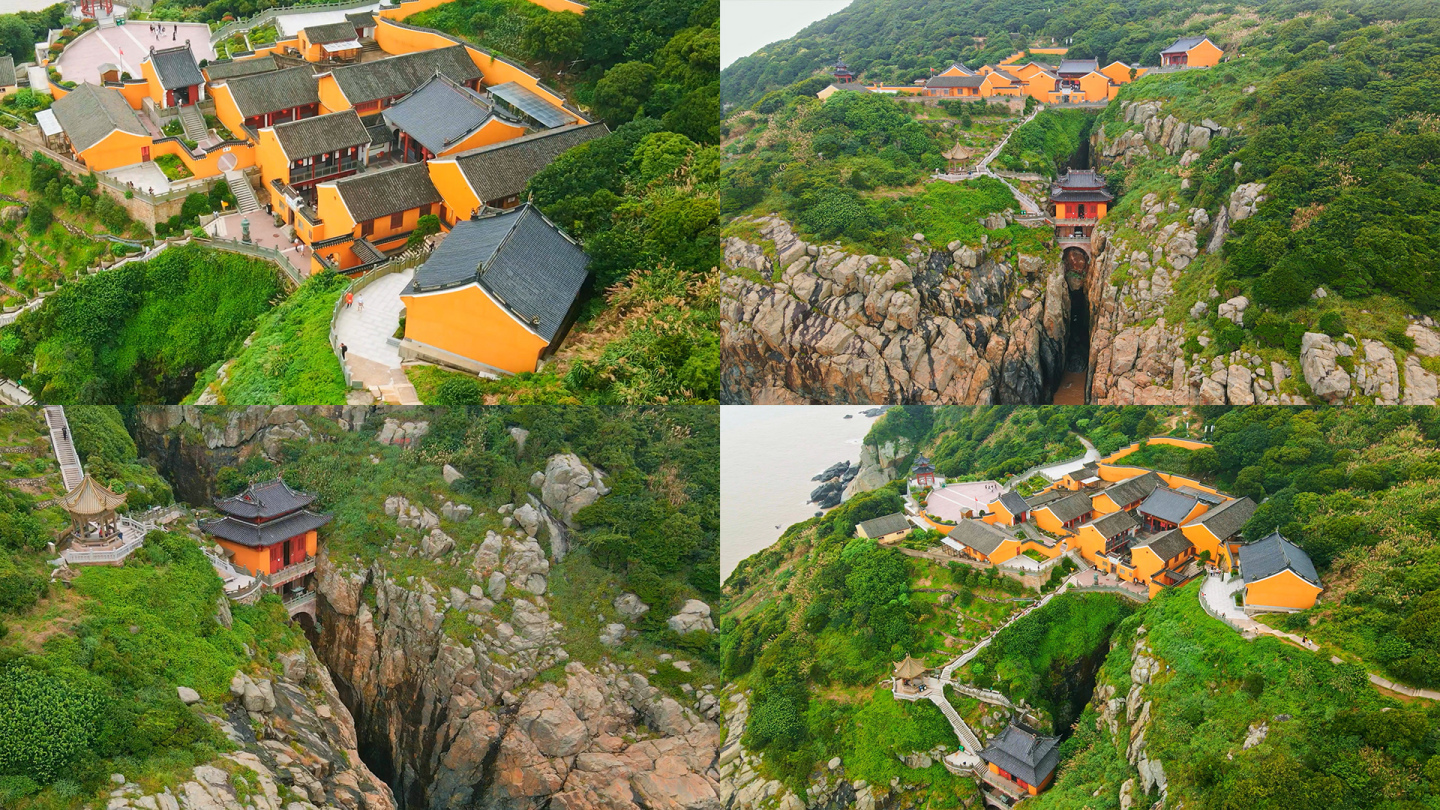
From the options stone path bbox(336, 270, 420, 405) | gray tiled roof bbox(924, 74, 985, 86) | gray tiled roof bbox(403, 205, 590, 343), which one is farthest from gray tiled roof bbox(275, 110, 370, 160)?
gray tiled roof bbox(924, 74, 985, 86)

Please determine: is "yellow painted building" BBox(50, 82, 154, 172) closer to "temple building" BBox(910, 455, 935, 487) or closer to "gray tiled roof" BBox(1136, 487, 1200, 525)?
"temple building" BBox(910, 455, 935, 487)

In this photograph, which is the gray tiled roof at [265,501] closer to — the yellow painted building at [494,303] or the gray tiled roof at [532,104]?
the yellow painted building at [494,303]

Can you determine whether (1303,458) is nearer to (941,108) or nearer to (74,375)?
(941,108)

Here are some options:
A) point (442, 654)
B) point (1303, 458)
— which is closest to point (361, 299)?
point (442, 654)

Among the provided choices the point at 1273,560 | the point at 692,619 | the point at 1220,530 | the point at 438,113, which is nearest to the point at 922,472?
the point at 1220,530

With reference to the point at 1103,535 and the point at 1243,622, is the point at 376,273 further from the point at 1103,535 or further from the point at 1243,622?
the point at 1243,622

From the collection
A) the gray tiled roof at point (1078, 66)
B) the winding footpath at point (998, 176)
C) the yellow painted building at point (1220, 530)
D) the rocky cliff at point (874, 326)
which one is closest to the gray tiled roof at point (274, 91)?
the rocky cliff at point (874, 326)
